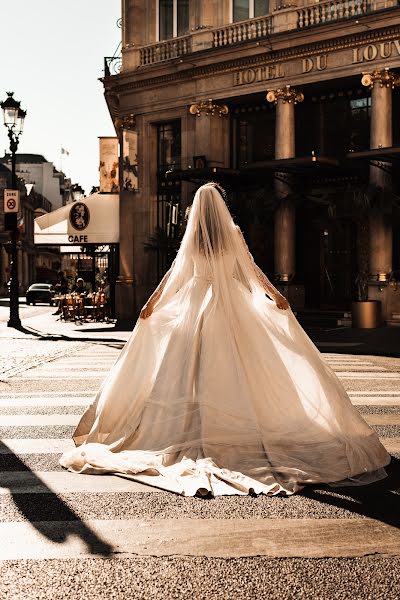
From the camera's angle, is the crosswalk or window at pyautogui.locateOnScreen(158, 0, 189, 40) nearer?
the crosswalk

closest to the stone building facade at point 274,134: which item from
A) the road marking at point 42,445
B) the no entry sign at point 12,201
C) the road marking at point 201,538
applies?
the no entry sign at point 12,201

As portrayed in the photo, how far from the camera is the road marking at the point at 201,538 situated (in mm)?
4594

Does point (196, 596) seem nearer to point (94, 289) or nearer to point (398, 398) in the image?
point (398, 398)

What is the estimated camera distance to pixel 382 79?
921 inches

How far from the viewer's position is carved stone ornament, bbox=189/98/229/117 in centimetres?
2766

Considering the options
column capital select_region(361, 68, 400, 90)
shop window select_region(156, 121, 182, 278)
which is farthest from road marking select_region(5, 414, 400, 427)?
shop window select_region(156, 121, 182, 278)

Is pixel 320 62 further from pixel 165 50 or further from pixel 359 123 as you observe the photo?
pixel 165 50

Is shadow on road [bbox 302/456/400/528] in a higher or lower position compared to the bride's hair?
lower

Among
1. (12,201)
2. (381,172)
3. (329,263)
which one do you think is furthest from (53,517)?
(12,201)

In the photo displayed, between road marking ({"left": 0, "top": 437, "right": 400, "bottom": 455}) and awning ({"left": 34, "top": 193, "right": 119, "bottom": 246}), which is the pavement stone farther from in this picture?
awning ({"left": 34, "top": 193, "right": 119, "bottom": 246})

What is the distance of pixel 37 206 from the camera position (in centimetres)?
12375

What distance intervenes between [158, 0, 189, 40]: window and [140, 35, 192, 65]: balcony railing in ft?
1.43

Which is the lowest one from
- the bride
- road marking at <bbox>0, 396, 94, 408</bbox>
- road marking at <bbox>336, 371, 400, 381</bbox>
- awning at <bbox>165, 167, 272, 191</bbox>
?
road marking at <bbox>336, 371, 400, 381</bbox>

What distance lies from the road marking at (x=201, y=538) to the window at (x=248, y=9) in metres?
23.9
